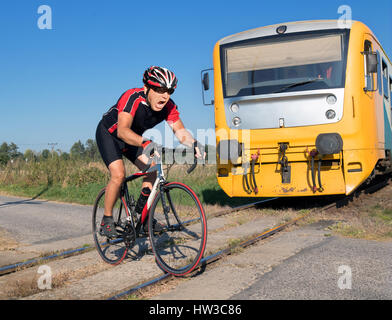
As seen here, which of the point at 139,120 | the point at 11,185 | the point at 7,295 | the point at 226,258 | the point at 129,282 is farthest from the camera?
the point at 11,185

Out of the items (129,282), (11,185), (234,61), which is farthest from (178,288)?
(11,185)

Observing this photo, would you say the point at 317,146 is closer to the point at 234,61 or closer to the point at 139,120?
the point at 234,61

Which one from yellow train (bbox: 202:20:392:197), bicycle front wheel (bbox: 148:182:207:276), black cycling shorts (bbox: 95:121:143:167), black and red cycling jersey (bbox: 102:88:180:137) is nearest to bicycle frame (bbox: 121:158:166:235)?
bicycle front wheel (bbox: 148:182:207:276)

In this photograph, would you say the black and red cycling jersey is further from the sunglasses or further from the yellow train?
the yellow train

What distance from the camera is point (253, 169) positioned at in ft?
26.1

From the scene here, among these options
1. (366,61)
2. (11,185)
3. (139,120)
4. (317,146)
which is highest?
(366,61)

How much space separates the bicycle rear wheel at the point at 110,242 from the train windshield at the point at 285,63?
399 centimetres

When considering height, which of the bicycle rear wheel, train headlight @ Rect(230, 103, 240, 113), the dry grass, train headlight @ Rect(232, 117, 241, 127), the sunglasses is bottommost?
the dry grass

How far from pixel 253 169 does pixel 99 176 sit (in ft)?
33.4

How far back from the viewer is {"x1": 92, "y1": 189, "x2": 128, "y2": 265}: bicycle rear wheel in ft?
16.0

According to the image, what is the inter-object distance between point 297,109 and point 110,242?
4.25 meters

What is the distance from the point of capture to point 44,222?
8406mm

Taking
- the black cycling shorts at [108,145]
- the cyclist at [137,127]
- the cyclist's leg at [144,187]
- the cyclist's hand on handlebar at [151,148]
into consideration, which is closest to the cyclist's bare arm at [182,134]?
the cyclist at [137,127]
